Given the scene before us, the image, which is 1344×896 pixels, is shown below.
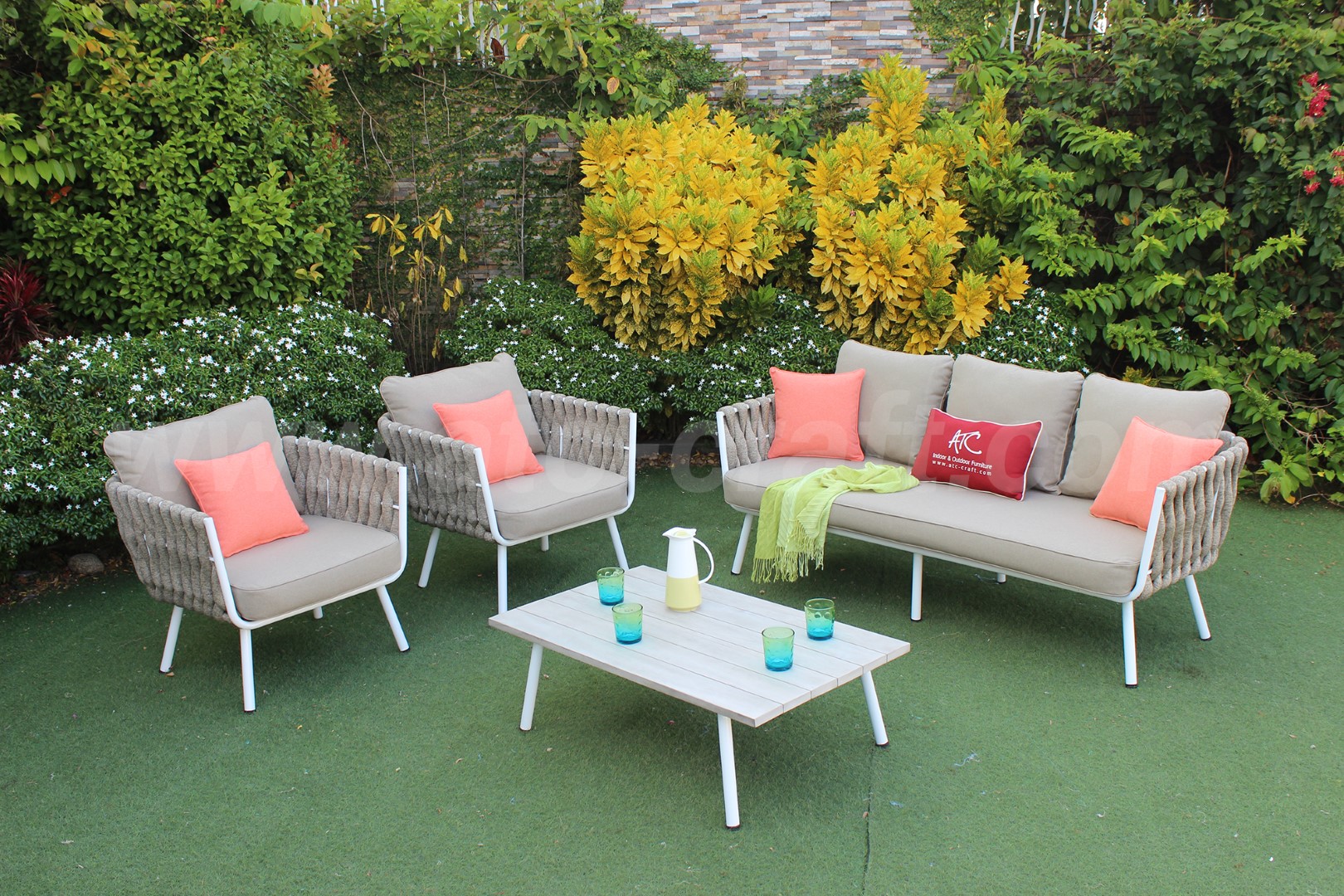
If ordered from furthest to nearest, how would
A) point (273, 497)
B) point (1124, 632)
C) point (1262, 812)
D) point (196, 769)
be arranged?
1. point (273, 497)
2. point (1124, 632)
3. point (196, 769)
4. point (1262, 812)

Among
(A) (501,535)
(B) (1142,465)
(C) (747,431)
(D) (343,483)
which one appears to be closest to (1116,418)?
(B) (1142,465)

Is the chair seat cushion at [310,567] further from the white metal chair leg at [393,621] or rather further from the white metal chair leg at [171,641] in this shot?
the white metal chair leg at [171,641]

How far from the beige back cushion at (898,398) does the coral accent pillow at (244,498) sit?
97.4 inches

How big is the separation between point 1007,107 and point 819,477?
129 inches

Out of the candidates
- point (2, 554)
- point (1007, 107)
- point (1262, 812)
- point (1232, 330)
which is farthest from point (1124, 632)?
point (2, 554)

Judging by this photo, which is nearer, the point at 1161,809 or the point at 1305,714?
the point at 1161,809

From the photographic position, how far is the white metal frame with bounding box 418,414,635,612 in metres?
4.19

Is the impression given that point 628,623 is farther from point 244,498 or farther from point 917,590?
point 244,498

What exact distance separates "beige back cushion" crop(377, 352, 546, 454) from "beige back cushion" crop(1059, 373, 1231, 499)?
2345 millimetres

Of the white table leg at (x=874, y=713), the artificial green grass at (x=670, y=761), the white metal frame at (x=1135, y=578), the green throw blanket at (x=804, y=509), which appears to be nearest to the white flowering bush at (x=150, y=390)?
the artificial green grass at (x=670, y=761)

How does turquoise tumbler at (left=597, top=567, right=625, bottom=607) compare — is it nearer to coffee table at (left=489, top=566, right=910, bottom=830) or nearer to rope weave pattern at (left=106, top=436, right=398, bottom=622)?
coffee table at (left=489, top=566, right=910, bottom=830)

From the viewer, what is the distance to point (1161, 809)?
9.51ft

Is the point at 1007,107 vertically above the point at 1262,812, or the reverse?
the point at 1007,107

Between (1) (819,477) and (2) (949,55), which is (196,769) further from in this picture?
(2) (949,55)
